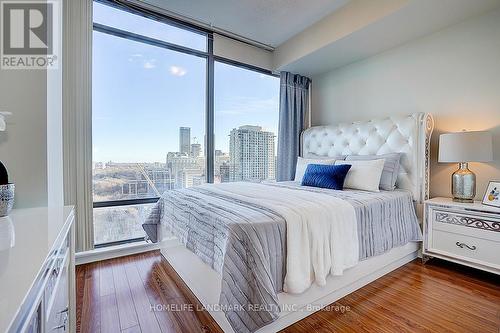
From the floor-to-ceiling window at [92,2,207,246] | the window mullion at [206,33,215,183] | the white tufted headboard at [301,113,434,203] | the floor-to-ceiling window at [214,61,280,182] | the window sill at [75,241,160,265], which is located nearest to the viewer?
the window sill at [75,241,160,265]

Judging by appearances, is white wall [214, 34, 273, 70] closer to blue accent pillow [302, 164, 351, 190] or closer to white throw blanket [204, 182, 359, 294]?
blue accent pillow [302, 164, 351, 190]

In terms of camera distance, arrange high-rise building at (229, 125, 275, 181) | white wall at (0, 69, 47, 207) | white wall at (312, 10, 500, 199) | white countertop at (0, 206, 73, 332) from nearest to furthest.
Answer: white countertop at (0, 206, 73, 332) → white wall at (0, 69, 47, 207) → white wall at (312, 10, 500, 199) → high-rise building at (229, 125, 275, 181)

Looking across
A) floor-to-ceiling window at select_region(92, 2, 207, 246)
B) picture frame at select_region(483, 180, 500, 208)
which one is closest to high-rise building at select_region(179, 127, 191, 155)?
floor-to-ceiling window at select_region(92, 2, 207, 246)

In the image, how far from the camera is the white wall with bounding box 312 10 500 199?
2.35 metres

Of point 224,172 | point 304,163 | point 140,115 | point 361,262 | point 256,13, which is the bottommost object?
point 361,262

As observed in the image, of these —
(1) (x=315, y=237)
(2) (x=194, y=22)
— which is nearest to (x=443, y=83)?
(1) (x=315, y=237)

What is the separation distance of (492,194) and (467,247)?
20.7 inches

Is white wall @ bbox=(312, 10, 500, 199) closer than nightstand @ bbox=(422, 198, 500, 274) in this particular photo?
No

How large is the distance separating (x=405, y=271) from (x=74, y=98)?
367 cm

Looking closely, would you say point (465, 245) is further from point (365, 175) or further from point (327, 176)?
point (327, 176)

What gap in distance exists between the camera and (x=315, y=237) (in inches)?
60.8

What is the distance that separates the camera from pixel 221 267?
4.54ft

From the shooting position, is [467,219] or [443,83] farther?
[443,83]

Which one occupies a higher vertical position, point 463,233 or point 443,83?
point 443,83
